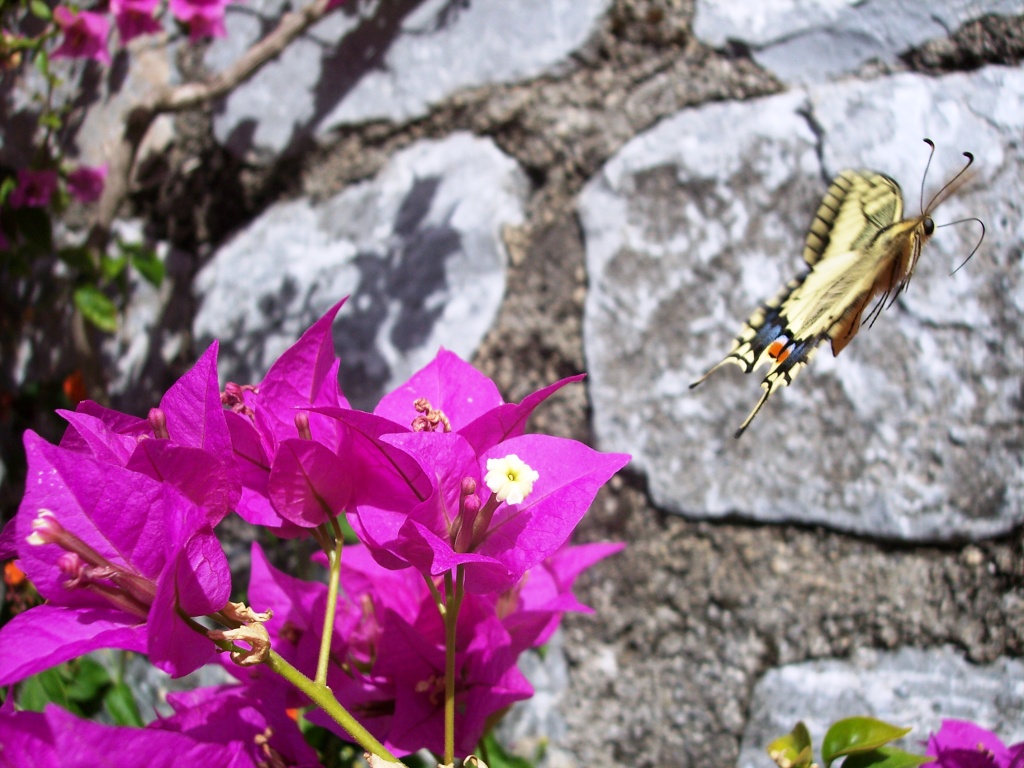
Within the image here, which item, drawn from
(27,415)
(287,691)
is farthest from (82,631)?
(27,415)

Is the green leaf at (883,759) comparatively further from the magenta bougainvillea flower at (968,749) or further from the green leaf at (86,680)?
the green leaf at (86,680)

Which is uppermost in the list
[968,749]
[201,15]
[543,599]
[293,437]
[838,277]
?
[201,15]

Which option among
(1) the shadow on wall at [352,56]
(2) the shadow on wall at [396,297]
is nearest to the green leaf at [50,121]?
(1) the shadow on wall at [352,56]

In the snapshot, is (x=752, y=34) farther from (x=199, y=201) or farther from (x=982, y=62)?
(x=199, y=201)

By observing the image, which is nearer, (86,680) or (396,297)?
(86,680)

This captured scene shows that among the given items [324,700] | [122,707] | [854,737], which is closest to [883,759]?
[854,737]

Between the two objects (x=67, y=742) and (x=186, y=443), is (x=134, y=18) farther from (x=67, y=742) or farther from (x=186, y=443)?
(x=67, y=742)

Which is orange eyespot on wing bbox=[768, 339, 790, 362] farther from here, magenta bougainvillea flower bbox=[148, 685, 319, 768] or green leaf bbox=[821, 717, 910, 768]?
magenta bougainvillea flower bbox=[148, 685, 319, 768]
